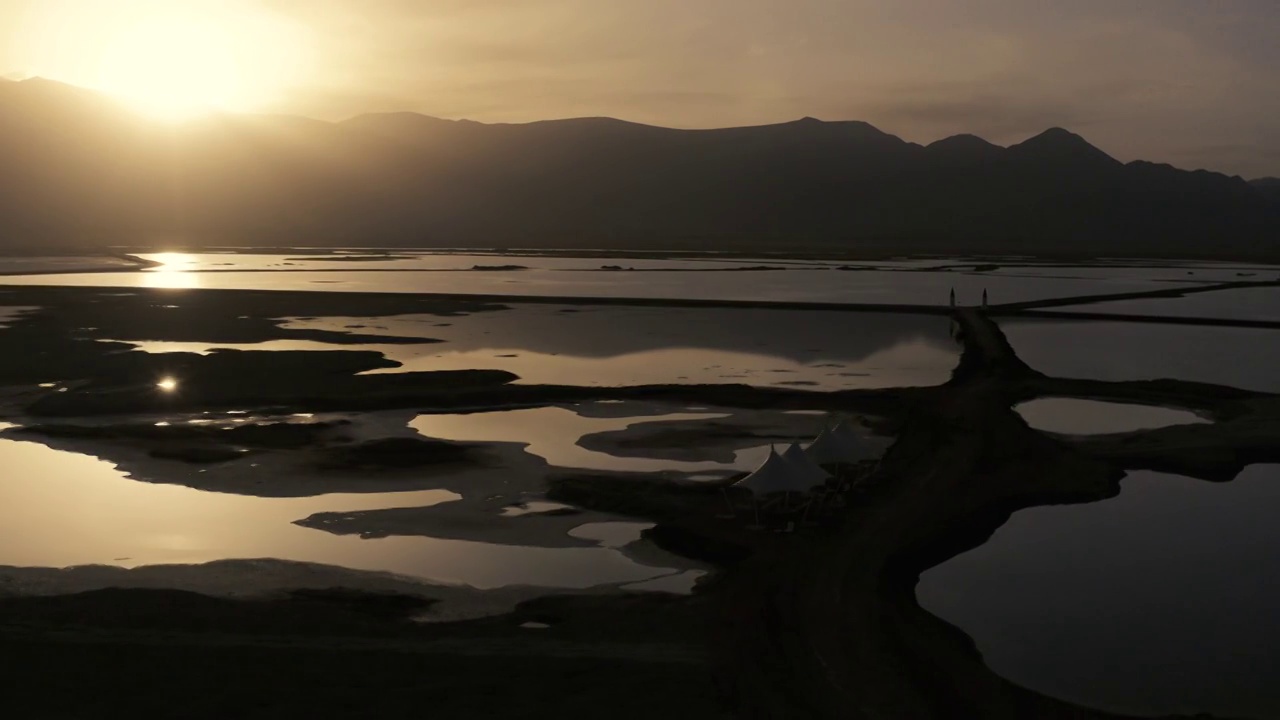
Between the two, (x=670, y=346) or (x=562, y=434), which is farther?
(x=670, y=346)

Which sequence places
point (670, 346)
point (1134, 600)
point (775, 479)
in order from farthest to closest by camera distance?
point (670, 346), point (775, 479), point (1134, 600)

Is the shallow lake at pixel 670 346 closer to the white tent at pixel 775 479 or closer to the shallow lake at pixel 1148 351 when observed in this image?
the shallow lake at pixel 1148 351

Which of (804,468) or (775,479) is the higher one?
(804,468)

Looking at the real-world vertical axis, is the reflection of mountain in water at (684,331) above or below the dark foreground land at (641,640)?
above

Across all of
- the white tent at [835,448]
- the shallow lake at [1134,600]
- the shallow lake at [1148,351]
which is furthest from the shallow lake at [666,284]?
the shallow lake at [1134,600]

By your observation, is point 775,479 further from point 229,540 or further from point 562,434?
point 562,434

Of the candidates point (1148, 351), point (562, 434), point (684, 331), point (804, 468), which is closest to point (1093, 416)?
point (562, 434)

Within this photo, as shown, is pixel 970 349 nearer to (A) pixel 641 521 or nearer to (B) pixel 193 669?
(A) pixel 641 521
